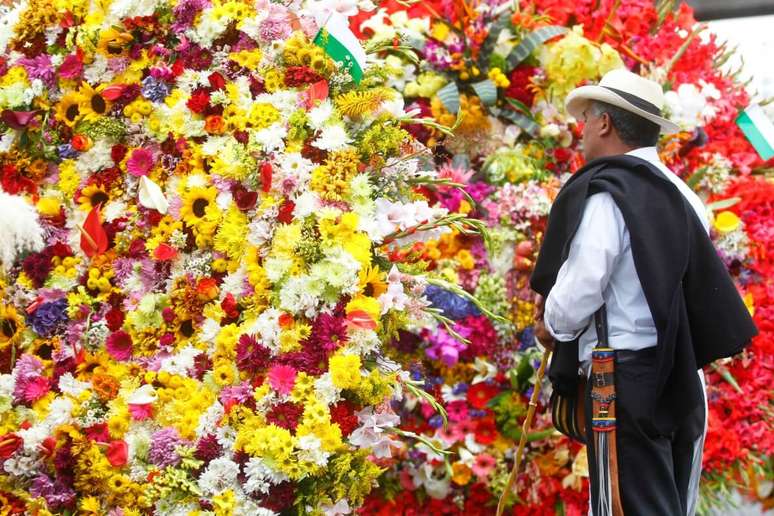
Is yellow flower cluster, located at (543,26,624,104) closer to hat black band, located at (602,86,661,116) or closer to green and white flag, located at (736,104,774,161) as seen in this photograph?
green and white flag, located at (736,104,774,161)

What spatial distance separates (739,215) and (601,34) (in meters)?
1.07

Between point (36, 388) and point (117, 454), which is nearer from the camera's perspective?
point (117, 454)

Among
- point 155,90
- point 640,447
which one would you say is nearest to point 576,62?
point 155,90

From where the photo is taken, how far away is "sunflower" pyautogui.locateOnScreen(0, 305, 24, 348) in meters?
2.97

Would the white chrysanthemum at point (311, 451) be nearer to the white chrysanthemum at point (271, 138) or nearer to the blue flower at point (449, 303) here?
the white chrysanthemum at point (271, 138)

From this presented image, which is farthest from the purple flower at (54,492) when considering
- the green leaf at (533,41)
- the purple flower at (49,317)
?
the green leaf at (533,41)

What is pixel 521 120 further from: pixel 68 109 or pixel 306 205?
pixel 68 109

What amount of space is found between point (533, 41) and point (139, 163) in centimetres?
192

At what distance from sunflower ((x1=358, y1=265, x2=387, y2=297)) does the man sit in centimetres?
52

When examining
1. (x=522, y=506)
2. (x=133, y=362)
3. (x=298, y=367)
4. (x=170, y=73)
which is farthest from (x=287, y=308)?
(x=522, y=506)

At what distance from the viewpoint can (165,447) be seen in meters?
2.59

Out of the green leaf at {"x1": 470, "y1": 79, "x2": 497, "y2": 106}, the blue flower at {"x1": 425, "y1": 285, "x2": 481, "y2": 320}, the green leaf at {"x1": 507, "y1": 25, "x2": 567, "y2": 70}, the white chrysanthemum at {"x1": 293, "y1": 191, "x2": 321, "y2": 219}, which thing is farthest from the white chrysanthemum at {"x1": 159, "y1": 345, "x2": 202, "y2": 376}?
the green leaf at {"x1": 507, "y1": 25, "x2": 567, "y2": 70}

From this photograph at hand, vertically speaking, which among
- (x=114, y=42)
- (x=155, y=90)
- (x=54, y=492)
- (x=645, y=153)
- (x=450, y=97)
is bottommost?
(x=54, y=492)

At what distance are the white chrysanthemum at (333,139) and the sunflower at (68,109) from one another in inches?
38.7
